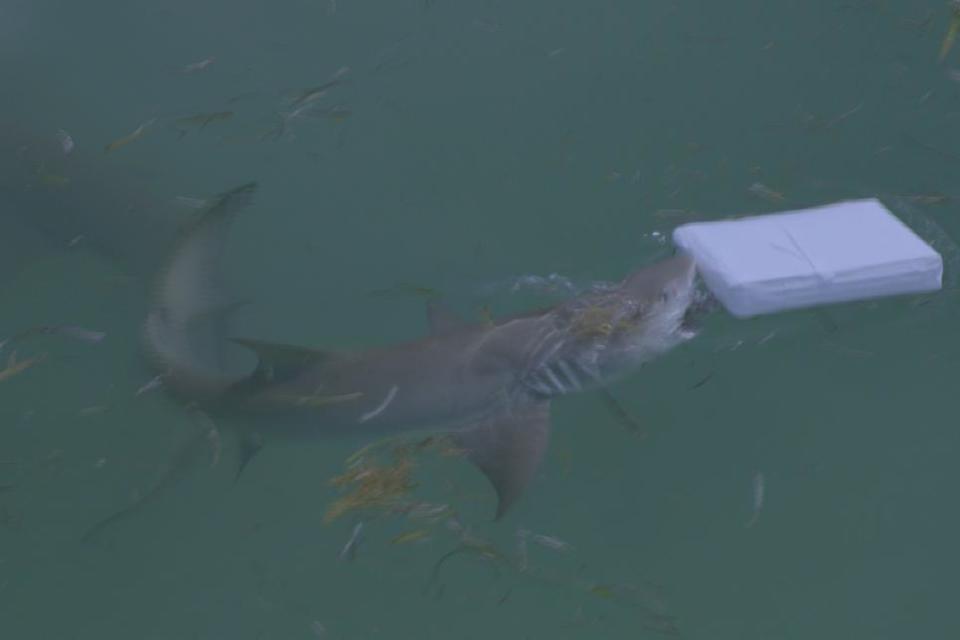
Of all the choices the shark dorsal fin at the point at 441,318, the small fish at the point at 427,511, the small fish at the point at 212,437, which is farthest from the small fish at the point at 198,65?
the small fish at the point at 427,511

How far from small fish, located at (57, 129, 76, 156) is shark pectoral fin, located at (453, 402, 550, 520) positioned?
232cm

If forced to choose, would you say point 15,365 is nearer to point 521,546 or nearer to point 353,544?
point 353,544

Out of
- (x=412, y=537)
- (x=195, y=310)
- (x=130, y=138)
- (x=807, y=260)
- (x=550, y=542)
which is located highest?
(x=807, y=260)

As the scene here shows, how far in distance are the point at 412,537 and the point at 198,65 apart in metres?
2.74

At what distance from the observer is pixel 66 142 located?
496cm

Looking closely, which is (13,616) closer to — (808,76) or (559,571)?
(559,571)

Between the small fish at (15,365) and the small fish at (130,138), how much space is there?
1.11 meters

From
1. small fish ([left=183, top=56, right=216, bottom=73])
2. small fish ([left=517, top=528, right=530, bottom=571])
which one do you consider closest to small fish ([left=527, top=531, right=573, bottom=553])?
small fish ([left=517, top=528, right=530, bottom=571])

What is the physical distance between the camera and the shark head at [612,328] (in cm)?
365

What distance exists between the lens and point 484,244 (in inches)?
186

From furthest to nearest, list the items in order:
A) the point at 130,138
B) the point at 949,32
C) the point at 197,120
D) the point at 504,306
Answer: the point at 949,32 < the point at 197,120 < the point at 130,138 < the point at 504,306

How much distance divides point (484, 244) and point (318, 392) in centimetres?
139

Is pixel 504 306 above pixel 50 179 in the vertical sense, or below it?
below

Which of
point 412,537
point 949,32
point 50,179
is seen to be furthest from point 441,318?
point 949,32
